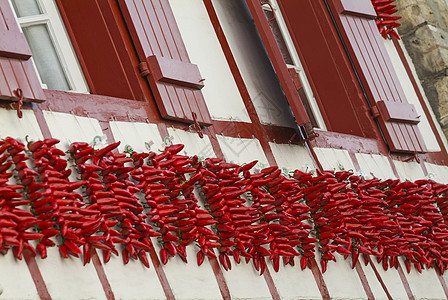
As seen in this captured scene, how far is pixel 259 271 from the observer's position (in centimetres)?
525

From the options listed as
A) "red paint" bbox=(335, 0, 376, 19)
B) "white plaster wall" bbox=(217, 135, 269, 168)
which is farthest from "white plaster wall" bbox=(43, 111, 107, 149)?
"red paint" bbox=(335, 0, 376, 19)

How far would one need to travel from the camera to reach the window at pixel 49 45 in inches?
201

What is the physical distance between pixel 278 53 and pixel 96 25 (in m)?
1.32

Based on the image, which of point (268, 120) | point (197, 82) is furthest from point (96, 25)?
point (268, 120)

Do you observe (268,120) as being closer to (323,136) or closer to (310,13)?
(323,136)

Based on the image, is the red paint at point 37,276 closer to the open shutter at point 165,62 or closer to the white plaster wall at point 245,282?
the white plaster wall at point 245,282

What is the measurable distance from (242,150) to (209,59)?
0.67m

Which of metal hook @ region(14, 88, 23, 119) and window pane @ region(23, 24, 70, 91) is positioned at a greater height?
window pane @ region(23, 24, 70, 91)

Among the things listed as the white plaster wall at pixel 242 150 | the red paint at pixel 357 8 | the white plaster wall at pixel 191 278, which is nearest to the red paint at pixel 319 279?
the white plaster wall at pixel 242 150

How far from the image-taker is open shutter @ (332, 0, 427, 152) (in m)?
7.11

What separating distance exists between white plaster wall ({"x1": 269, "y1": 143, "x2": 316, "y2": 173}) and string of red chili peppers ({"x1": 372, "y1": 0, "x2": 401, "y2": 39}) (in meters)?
2.15

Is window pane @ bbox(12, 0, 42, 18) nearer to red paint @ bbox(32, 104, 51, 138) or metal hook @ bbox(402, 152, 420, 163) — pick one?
red paint @ bbox(32, 104, 51, 138)

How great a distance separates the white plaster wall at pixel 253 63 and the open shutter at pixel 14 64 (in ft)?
6.56

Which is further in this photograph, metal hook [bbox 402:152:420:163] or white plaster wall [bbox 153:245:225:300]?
metal hook [bbox 402:152:420:163]
